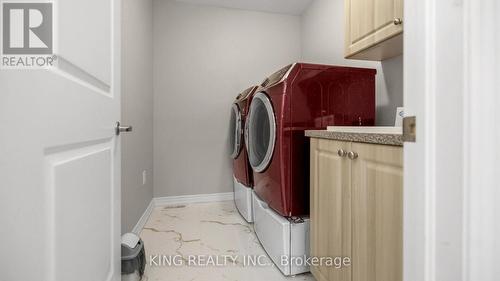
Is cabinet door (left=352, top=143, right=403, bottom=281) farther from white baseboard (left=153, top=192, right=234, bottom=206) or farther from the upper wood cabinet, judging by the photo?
white baseboard (left=153, top=192, right=234, bottom=206)

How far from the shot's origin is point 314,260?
121 centimetres

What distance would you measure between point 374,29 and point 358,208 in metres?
0.91

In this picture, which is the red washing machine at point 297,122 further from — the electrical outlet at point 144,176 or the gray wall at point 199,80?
the gray wall at point 199,80

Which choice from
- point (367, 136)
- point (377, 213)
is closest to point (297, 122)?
point (367, 136)

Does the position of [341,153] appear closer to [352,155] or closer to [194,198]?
[352,155]

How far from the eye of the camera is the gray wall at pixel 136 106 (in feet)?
5.42

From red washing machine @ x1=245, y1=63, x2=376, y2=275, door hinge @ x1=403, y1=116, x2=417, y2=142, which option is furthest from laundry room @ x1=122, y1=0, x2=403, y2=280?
door hinge @ x1=403, y1=116, x2=417, y2=142

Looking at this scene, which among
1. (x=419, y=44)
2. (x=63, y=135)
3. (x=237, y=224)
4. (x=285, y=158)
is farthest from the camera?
(x=237, y=224)

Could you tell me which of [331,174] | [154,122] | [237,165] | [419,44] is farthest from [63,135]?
[154,122]

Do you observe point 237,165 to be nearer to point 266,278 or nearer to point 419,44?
point 266,278

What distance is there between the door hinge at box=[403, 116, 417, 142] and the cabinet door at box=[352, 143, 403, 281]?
213mm

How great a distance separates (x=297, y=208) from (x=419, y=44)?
3.35 feet

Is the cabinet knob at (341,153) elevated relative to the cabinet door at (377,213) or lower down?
elevated

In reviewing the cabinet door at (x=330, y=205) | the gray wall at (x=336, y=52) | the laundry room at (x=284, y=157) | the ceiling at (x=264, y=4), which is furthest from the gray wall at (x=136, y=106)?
the gray wall at (x=336, y=52)
